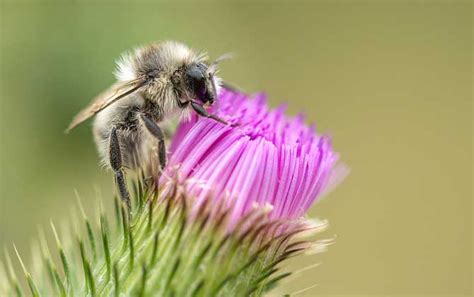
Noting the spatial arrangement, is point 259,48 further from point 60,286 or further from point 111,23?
point 60,286

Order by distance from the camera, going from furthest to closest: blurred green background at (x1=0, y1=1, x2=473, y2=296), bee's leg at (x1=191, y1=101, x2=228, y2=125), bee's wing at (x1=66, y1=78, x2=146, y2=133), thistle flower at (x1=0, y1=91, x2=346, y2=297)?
blurred green background at (x1=0, y1=1, x2=473, y2=296)
bee's wing at (x1=66, y1=78, x2=146, y2=133)
bee's leg at (x1=191, y1=101, x2=228, y2=125)
thistle flower at (x1=0, y1=91, x2=346, y2=297)

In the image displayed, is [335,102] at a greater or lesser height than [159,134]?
greater

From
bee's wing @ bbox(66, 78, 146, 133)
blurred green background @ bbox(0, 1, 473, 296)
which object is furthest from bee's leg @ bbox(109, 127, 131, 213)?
blurred green background @ bbox(0, 1, 473, 296)

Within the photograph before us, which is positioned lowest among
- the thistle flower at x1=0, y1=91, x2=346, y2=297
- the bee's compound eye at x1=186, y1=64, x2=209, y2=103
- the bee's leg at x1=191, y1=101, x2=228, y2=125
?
the thistle flower at x1=0, y1=91, x2=346, y2=297

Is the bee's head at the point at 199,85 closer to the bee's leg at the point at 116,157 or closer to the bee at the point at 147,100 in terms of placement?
the bee at the point at 147,100

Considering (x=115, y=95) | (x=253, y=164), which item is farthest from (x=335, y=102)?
(x=253, y=164)

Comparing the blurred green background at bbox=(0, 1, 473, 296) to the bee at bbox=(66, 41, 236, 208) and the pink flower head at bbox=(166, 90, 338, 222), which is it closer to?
the bee at bbox=(66, 41, 236, 208)

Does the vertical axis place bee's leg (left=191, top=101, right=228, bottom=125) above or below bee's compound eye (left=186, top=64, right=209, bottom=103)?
below

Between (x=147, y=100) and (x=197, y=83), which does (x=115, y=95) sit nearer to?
(x=147, y=100)

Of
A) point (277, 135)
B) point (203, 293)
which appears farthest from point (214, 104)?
point (203, 293)
